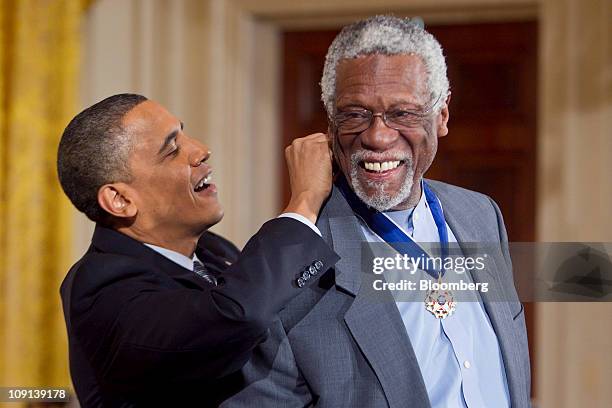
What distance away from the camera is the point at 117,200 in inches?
59.7

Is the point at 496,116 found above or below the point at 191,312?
above

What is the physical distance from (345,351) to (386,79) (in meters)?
0.37

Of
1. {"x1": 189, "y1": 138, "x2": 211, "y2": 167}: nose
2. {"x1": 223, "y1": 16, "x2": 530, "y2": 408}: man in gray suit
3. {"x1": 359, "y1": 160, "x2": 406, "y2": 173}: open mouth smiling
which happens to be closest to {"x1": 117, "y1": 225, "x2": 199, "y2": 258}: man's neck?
{"x1": 189, "y1": 138, "x2": 211, "y2": 167}: nose

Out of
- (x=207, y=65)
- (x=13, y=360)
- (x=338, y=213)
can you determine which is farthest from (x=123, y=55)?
(x=338, y=213)

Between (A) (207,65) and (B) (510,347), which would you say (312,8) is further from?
(B) (510,347)

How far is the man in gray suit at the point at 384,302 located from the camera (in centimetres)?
124

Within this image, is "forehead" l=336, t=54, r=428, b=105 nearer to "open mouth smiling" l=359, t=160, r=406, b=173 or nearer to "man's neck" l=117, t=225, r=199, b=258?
"open mouth smiling" l=359, t=160, r=406, b=173

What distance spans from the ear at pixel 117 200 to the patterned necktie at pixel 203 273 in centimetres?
17

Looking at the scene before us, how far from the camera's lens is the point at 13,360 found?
2504 millimetres

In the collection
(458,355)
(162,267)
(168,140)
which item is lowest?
(458,355)

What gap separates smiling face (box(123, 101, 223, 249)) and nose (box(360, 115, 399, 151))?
39 cm

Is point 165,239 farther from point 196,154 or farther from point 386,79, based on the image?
point 386,79

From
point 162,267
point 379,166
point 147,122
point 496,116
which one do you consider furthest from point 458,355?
point 496,116

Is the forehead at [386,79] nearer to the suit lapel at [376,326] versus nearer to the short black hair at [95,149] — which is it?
the suit lapel at [376,326]
